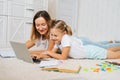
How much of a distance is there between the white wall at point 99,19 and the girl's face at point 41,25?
99.9 inches

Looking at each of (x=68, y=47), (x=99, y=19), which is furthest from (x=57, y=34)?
(x=99, y=19)

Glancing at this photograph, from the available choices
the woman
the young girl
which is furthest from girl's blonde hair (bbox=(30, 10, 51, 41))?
the young girl

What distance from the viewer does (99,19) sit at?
4.49m

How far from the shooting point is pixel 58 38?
5.31 ft

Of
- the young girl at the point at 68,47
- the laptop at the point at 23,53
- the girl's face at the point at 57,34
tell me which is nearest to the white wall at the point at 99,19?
the young girl at the point at 68,47

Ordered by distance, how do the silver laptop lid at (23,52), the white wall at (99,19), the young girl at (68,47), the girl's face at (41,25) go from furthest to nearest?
the white wall at (99,19)
the girl's face at (41,25)
the young girl at (68,47)
the silver laptop lid at (23,52)

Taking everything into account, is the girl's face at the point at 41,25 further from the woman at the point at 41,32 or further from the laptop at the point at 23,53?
the laptop at the point at 23,53

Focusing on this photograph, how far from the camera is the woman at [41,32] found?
1875mm

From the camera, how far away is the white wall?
4.14m

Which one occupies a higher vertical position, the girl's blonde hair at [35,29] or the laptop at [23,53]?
the girl's blonde hair at [35,29]

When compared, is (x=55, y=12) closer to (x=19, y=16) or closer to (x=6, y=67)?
(x=19, y=16)

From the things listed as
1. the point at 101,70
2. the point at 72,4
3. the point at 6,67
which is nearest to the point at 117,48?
the point at 101,70

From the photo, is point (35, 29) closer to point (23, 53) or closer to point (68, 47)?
point (68, 47)

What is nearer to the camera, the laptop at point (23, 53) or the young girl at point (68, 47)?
the laptop at point (23, 53)
